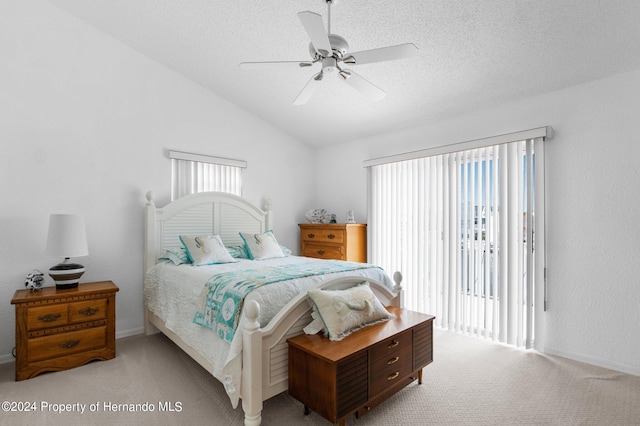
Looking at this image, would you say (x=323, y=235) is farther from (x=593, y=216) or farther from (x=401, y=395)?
(x=593, y=216)

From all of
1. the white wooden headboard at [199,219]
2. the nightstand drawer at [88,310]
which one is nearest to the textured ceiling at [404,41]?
the white wooden headboard at [199,219]

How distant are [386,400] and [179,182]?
10.5 ft

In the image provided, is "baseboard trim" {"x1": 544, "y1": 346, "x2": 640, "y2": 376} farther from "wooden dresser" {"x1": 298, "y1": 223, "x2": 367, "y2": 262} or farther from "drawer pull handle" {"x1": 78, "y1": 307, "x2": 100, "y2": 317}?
"drawer pull handle" {"x1": 78, "y1": 307, "x2": 100, "y2": 317}

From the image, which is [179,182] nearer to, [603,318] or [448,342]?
[448,342]

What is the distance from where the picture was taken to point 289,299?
2.28 meters

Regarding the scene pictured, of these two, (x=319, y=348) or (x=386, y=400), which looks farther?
(x=386, y=400)

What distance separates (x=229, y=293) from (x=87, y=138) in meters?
2.43

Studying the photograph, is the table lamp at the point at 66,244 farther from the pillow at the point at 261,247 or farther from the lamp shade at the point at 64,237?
the pillow at the point at 261,247

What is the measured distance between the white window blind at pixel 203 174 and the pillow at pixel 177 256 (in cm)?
73

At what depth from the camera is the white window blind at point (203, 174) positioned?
3924 mm

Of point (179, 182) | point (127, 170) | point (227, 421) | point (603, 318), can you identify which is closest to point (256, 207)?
point (179, 182)

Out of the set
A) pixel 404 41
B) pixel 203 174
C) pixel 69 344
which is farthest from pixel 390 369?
pixel 203 174

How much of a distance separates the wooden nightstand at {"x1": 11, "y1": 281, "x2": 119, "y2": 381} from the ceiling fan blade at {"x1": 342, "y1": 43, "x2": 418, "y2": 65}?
282cm

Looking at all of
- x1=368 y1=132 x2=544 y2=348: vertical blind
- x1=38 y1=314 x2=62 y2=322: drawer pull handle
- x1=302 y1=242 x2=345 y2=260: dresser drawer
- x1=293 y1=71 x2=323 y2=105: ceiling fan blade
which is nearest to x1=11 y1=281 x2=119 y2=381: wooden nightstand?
x1=38 y1=314 x2=62 y2=322: drawer pull handle
